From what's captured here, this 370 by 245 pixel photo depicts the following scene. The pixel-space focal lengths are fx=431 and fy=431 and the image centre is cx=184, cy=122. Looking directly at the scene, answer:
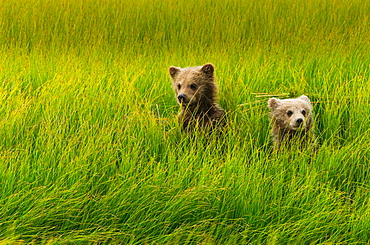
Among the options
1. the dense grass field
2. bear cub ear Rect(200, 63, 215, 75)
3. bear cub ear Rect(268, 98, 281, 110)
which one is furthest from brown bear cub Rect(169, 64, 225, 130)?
bear cub ear Rect(268, 98, 281, 110)

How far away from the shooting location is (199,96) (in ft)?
14.2

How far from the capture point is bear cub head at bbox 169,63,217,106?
4254 mm

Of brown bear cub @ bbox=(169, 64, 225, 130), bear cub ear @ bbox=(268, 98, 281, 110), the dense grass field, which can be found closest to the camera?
the dense grass field

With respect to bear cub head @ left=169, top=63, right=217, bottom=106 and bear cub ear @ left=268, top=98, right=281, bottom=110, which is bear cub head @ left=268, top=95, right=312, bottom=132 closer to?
bear cub ear @ left=268, top=98, right=281, bottom=110

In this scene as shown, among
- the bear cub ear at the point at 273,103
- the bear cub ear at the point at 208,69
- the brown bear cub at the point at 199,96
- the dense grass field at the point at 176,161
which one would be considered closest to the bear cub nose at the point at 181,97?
the brown bear cub at the point at 199,96

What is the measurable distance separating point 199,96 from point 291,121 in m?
1.03

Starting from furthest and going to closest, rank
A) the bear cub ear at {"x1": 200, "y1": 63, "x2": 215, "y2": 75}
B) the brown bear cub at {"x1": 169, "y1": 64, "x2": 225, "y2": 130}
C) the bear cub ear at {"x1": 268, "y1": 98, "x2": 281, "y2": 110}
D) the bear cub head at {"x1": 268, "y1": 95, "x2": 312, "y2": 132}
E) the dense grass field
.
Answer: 1. the bear cub ear at {"x1": 200, "y1": 63, "x2": 215, "y2": 75}
2. the brown bear cub at {"x1": 169, "y1": 64, "x2": 225, "y2": 130}
3. the bear cub ear at {"x1": 268, "y1": 98, "x2": 281, "y2": 110}
4. the bear cub head at {"x1": 268, "y1": 95, "x2": 312, "y2": 132}
5. the dense grass field

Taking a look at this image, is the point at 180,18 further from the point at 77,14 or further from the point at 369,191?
the point at 369,191

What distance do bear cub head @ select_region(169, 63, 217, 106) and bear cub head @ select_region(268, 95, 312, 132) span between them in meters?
0.72

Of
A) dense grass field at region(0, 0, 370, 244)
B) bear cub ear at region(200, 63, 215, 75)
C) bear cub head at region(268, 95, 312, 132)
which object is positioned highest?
bear cub ear at region(200, 63, 215, 75)

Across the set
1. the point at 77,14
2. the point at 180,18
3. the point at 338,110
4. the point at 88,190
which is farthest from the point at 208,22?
the point at 88,190

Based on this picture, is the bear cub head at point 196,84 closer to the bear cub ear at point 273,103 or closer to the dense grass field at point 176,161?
the dense grass field at point 176,161

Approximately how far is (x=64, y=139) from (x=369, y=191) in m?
2.72

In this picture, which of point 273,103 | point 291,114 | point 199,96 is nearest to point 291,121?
point 291,114
